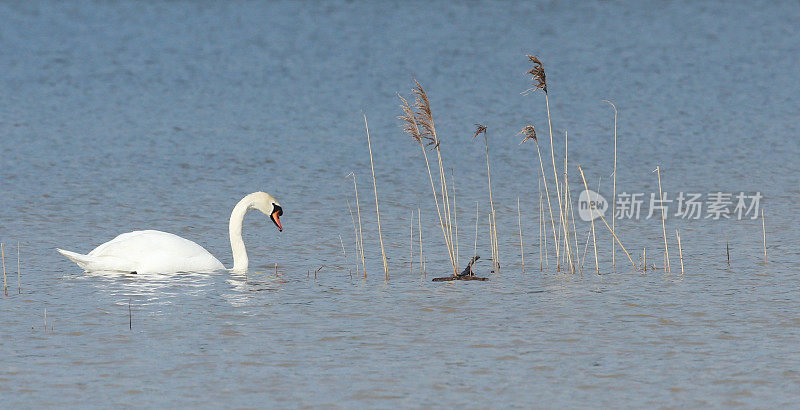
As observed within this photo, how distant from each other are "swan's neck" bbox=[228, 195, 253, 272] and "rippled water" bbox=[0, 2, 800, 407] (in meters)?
0.42

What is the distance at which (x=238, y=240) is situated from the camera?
14281 millimetres

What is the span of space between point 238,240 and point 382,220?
302 centimetres

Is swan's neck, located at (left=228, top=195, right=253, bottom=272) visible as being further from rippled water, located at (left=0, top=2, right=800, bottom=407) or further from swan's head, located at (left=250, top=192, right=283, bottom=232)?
rippled water, located at (left=0, top=2, right=800, bottom=407)

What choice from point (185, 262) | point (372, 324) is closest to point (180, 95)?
point (185, 262)

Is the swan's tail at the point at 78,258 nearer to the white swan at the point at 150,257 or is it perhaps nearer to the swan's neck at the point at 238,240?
the white swan at the point at 150,257

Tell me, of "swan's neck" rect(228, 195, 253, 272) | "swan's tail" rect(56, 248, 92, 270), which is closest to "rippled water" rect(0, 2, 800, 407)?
"swan's tail" rect(56, 248, 92, 270)

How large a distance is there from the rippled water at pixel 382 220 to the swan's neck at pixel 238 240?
420 millimetres

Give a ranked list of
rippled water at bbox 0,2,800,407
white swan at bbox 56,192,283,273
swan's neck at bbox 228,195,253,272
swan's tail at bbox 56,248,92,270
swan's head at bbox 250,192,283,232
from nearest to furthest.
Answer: rippled water at bbox 0,2,800,407 < swan's tail at bbox 56,248,92,270 < white swan at bbox 56,192,283,273 < swan's neck at bbox 228,195,253,272 < swan's head at bbox 250,192,283,232

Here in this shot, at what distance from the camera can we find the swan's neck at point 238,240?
14.0m

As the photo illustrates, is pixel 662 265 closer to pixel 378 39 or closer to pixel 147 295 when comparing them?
pixel 147 295

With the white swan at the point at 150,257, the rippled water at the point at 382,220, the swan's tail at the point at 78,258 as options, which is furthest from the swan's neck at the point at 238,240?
the swan's tail at the point at 78,258

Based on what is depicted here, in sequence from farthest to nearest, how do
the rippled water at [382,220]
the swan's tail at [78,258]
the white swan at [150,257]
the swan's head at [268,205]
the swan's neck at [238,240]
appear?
the swan's head at [268,205] → the swan's neck at [238,240] → the white swan at [150,257] → the swan's tail at [78,258] → the rippled water at [382,220]

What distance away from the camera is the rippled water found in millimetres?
9219

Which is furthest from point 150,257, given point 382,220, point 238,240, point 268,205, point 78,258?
point 382,220
